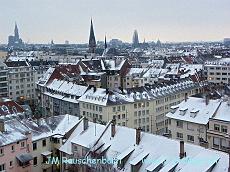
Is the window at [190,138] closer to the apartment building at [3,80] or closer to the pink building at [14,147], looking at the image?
the pink building at [14,147]

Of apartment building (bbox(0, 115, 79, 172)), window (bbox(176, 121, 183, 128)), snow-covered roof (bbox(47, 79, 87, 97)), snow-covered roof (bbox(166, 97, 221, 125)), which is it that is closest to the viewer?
apartment building (bbox(0, 115, 79, 172))

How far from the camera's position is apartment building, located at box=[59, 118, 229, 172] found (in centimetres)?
3806

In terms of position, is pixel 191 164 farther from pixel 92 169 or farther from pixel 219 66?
pixel 219 66

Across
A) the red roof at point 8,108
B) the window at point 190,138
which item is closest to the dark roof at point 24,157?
the window at point 190,138

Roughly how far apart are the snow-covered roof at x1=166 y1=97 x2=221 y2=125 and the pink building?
24927 millimetres

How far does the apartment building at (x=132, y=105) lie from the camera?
83438 mm

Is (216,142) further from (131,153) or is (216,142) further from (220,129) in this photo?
(131,153)

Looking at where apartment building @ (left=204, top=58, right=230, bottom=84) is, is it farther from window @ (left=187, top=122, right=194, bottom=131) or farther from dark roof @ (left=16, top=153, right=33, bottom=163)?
dark roof @ (left=16, top=153, right=33, bottom=163)

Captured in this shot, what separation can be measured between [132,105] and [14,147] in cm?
3976

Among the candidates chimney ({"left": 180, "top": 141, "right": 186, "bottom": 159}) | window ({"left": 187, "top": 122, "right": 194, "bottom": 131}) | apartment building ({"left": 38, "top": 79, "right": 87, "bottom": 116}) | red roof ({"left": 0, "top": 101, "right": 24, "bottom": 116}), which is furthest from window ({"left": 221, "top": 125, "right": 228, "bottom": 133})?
apartment building ({"left": 38, "top": 79, "right": 87, "bottom": 116})

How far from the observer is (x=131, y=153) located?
44.4m

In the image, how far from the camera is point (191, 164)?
38.0 metres

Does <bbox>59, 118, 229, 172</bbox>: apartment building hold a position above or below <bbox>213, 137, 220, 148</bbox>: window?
above

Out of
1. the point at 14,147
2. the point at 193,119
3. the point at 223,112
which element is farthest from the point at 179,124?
the point at 14,147
